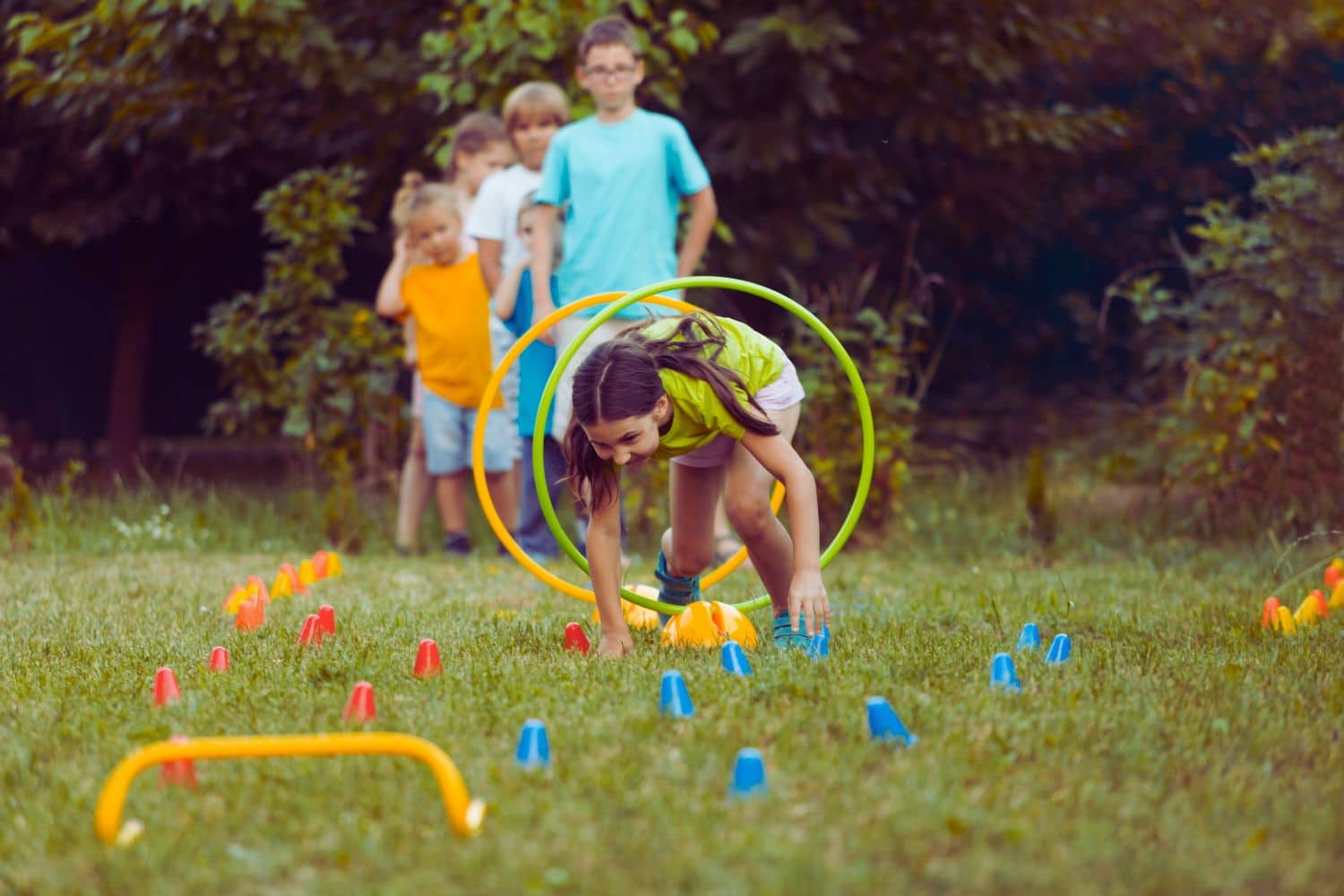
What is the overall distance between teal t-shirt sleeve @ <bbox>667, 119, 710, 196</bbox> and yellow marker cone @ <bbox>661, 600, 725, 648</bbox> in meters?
2.00

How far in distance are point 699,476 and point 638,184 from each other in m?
1.61

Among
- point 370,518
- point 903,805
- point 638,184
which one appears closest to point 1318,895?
point 903,805

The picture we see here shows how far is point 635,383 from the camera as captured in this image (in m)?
3.47

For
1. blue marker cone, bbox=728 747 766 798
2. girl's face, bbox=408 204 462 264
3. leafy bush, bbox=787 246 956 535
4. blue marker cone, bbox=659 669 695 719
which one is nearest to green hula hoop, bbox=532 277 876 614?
blue marker cone, bbox=659 669 695 719

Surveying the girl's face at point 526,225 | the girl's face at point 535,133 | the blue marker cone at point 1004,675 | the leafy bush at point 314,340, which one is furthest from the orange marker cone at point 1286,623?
the leafy bush at point 314,340

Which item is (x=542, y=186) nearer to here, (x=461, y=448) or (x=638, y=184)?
(x=638, y=184)

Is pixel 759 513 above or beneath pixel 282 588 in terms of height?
above

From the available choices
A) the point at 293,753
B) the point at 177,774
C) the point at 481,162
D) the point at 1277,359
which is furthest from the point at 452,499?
the point at 293,753

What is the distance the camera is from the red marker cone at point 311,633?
3.99 m

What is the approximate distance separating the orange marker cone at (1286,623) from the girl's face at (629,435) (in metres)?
1.92

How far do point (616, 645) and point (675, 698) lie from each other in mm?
833

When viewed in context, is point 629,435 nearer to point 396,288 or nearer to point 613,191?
point 613,191

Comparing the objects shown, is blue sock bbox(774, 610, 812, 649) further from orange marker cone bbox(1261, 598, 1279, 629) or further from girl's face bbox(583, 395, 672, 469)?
orange marker cone bbox(1261, 598, 1279, 629)

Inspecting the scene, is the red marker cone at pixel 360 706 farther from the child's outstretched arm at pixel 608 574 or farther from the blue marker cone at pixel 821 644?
the blue marker cone at pixel 821 644
